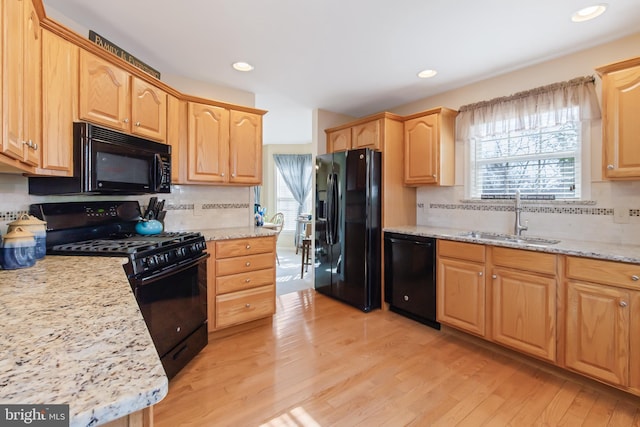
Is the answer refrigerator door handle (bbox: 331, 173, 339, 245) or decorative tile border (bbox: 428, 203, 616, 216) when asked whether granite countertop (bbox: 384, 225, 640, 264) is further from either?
refrigerator door handle (bbox: 331, 173, 339, 245)

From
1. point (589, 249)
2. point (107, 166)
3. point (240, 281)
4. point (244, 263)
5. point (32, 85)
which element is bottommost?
point (240, 281)

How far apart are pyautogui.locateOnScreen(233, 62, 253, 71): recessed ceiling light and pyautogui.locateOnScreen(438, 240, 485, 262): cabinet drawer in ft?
7.54

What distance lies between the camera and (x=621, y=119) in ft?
6.49

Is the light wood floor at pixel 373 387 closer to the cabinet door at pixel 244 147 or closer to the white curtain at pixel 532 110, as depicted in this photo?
the cabinet door at pixel 244 147

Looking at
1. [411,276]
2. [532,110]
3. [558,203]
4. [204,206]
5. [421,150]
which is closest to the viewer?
[558,203]

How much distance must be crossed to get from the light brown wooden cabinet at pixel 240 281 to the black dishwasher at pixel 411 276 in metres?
1.23

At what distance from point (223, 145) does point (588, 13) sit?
2843mm

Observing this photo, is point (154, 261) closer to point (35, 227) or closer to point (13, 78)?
point (35, 227)

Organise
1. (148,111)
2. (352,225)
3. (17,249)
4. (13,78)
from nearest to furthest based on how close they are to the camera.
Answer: (13,78) → (17,249) → (148,111) → (352,225)

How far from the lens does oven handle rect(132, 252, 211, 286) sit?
175 cm

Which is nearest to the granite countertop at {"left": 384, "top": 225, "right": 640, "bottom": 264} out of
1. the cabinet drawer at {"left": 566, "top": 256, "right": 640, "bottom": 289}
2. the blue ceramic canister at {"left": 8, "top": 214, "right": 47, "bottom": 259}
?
the cabinet drawer at {"left": 566, "top": 256, "right": 640, "bottom": 289}

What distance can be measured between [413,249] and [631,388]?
1633mm

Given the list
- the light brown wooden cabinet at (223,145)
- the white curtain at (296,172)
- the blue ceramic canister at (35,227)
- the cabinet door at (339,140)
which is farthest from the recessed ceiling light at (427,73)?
the white curtain at (296,172)

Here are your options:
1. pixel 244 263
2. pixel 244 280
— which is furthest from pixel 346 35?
pixel 244 280
